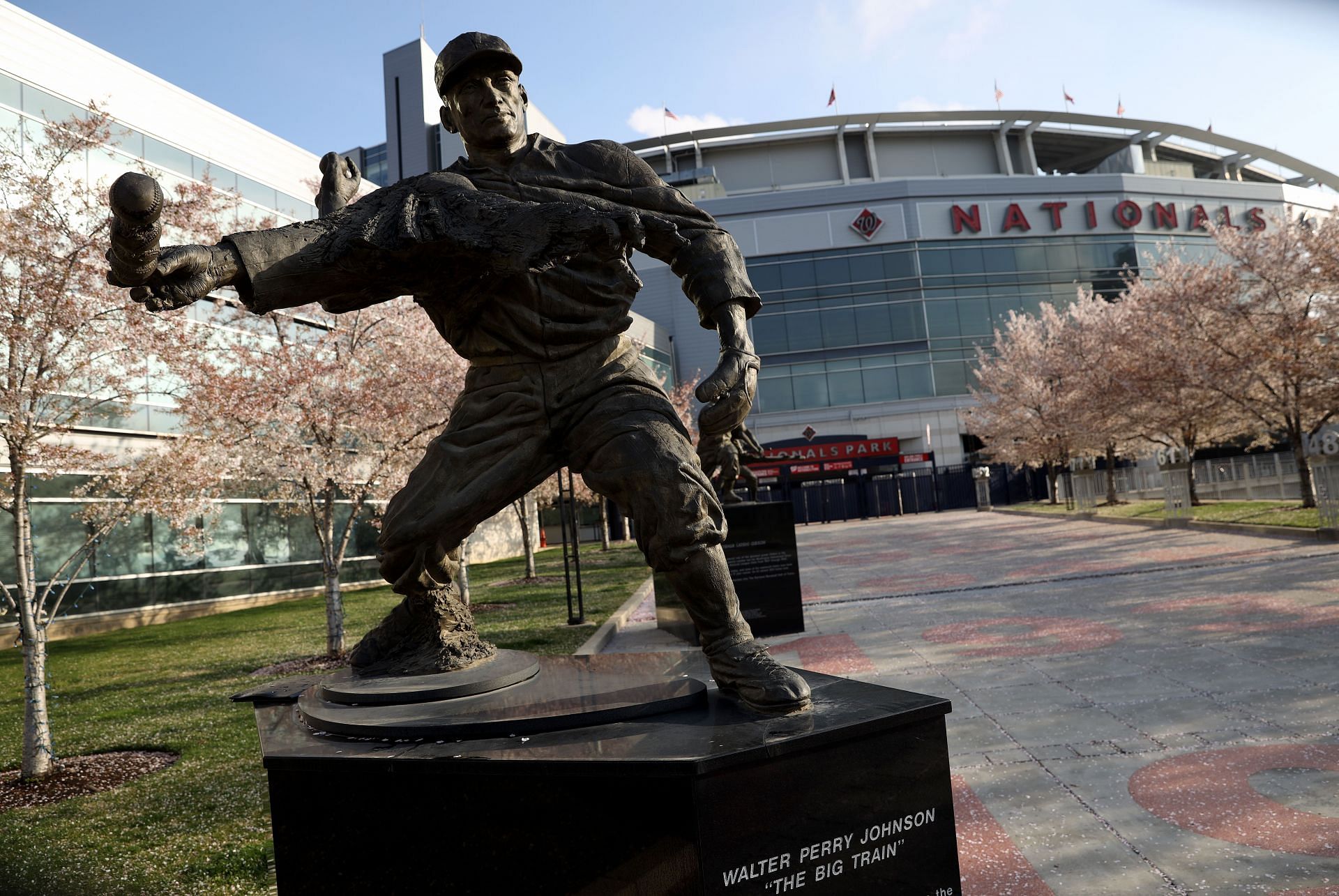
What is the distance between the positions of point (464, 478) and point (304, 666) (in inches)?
307

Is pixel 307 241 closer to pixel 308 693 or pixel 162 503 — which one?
pixel 308 693

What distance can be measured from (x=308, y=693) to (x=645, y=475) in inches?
61.6

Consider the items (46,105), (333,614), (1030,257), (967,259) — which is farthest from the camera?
(1030,257)

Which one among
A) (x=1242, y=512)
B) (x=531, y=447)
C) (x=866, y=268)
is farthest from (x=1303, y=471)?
(x=866, y=268)

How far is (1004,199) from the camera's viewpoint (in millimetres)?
44688

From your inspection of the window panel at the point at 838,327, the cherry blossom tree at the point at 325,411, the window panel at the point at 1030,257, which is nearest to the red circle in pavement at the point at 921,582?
the cherry blossom tree at the point at 325,411

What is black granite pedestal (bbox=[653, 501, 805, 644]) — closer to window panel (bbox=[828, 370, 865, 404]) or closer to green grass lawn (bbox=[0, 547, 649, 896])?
green grass lawn (bbox=[0, 547, 649, 896])

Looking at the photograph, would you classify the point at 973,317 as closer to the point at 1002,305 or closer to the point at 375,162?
the point at 1002,305

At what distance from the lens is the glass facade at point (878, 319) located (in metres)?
43.8

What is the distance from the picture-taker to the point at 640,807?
198cm

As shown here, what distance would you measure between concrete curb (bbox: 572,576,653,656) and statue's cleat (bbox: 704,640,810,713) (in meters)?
4.09

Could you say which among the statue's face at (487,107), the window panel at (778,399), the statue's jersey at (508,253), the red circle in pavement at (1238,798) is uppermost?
the window panel at (778,399)

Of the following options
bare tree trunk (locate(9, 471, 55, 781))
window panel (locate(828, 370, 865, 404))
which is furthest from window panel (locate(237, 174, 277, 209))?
window panel (locate(828, 370, 865, 404))

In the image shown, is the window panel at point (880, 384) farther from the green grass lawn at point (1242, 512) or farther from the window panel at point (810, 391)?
the green grass lawn at point (1242, 512)
